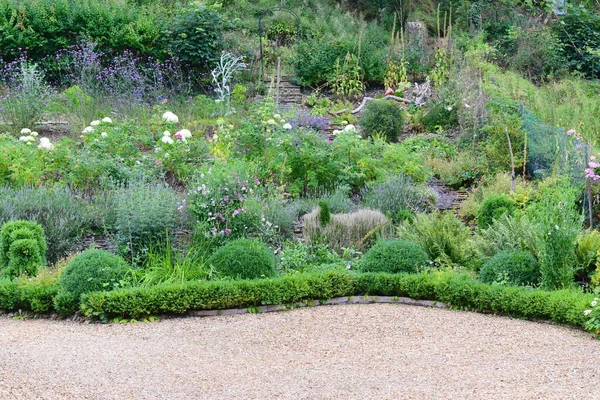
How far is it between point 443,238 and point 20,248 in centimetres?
430

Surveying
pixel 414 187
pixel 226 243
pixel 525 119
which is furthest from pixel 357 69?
pixel 226 243

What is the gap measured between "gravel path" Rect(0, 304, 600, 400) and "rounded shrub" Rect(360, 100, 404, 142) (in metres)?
5.25

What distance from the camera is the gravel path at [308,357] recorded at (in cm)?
534

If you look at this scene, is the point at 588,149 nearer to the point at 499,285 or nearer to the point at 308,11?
the point at 499,285

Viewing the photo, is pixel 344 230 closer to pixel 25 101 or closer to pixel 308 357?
pixel 308 357

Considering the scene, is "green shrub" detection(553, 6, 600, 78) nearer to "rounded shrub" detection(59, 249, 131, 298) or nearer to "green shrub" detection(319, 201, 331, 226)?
A: "green shrub" detection(319, 201, 331, 226)

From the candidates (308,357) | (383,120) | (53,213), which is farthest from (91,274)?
(383,120)

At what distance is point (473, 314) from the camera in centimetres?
746

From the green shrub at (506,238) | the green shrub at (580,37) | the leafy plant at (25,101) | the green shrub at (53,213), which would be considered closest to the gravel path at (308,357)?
the green shrub at (506,238)

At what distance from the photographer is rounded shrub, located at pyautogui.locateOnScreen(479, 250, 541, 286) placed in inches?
302

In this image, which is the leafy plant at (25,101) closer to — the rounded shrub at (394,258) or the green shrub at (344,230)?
the green shrub at (344,230)

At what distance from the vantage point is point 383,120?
12594mm

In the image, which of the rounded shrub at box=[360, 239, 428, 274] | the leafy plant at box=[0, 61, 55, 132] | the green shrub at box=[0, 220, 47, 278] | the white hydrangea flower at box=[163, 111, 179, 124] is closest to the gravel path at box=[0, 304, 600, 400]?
the rounded shrub at box=[360, 239, 428, 274]

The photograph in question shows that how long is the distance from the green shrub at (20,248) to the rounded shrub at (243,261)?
1737 mm
